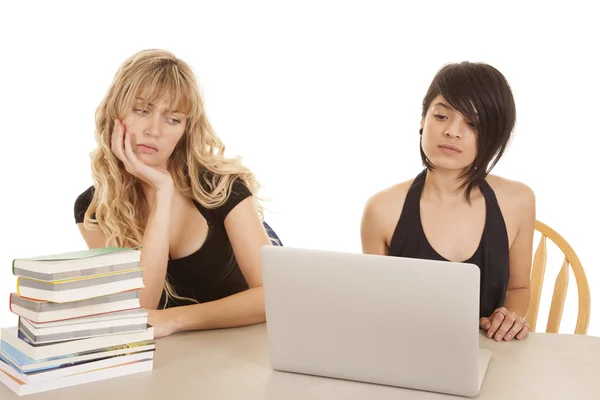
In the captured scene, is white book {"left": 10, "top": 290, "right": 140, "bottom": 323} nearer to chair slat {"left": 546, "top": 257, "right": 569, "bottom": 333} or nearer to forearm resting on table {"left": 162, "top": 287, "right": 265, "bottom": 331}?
forearm resting on table {"left": 162, "top": 287, "right": 265, "bottom": 331}

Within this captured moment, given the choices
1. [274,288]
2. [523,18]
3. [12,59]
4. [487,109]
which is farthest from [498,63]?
[274,288]

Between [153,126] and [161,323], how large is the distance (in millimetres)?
569

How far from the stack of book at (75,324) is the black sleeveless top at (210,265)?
621 mm

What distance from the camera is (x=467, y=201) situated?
2303 mm

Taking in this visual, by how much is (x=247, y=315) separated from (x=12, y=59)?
108 inches

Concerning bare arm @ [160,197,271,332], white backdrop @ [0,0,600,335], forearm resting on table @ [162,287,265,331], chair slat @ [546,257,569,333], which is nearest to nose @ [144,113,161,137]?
bare arm @ [160,197,271,332]

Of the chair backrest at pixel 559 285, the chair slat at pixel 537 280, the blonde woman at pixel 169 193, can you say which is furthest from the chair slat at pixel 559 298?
the blonde woman at pixel 169 193

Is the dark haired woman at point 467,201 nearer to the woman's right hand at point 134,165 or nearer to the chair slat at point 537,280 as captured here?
the chair slat at point 537,280

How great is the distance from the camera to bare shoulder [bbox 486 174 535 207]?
7.55 feet

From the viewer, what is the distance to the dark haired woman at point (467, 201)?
216 cm

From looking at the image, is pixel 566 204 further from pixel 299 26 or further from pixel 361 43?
pixel 299 26

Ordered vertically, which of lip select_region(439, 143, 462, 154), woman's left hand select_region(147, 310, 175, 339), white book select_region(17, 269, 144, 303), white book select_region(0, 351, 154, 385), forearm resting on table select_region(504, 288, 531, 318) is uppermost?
lip select_region(439, 143, 462, 154)

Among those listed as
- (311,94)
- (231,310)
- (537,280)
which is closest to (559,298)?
(537,280)

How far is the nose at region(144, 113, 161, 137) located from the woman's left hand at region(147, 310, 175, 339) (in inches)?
20.6
